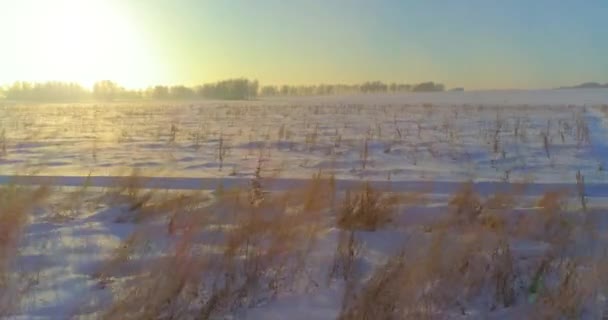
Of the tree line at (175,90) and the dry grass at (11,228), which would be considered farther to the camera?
the tree line at (175,90)

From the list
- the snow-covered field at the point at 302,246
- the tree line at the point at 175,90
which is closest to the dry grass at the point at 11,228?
the snow-covered field at the point at 302,246

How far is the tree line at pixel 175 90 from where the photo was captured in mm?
83312

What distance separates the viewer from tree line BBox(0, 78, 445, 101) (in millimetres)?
83312

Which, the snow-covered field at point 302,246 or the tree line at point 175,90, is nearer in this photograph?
the snow-covered field at point 302,246

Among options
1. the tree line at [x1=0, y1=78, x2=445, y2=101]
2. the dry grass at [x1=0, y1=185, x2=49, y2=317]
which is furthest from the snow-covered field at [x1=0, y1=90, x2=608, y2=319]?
the tree line at [x1=0, y1=78, x2=445, y2=101]

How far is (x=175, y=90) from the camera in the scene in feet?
308

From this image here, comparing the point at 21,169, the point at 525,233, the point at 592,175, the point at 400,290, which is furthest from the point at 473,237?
the point at 21,169

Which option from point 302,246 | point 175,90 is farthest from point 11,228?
point 175,90

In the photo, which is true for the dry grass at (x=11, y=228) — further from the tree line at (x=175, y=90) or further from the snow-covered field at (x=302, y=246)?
the tree line at (x=175, y=90)

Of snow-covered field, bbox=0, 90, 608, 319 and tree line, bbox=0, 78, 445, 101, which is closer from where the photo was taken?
snow-covered field, bbox=0, 90, 608, 319

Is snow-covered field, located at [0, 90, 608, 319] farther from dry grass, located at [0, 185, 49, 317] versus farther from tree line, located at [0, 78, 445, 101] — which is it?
tree line, located at [0, 78, 445, 101]

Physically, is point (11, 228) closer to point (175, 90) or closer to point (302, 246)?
point (302, 246)

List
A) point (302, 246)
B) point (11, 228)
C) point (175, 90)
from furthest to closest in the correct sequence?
point (175, 90)
point (11, 228)
point (302, 246)

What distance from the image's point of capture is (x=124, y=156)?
1013 centimetres
